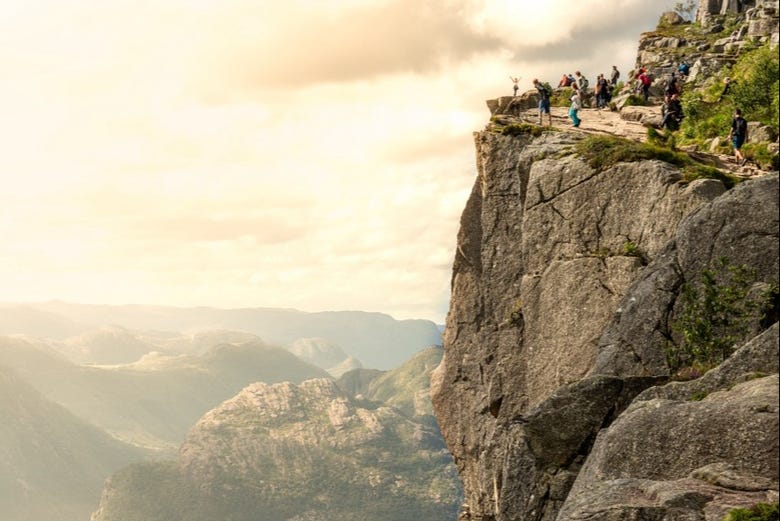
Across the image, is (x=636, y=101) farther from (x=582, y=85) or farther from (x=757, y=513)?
(x=757, y=513)

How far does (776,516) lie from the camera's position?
68.0 ft

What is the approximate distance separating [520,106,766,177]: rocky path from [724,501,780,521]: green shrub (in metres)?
34.3

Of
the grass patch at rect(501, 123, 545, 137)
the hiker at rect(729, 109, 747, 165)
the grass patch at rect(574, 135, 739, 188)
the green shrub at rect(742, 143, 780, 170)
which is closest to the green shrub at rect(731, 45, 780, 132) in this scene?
the green shrub at rect(742, 143, 780, 170)

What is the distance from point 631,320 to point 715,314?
17.6 ft

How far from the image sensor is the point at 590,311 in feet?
148

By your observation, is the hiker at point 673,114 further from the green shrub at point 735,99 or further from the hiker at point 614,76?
the hiker at point 614,76

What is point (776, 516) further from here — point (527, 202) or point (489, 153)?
point (489, 153)

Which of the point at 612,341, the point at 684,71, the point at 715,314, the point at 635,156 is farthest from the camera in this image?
the point at 684,71

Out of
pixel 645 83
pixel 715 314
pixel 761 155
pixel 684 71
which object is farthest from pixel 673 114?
pixel 715 314

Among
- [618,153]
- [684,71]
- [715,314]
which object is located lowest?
[715,314]

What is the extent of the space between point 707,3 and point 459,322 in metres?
59.2

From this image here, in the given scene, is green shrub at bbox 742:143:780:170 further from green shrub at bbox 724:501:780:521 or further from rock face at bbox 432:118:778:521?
green shrub at bbox 724:501:780:521

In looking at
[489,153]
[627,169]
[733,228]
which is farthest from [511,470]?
[489,153]

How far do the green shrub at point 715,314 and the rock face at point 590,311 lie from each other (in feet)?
2.08
